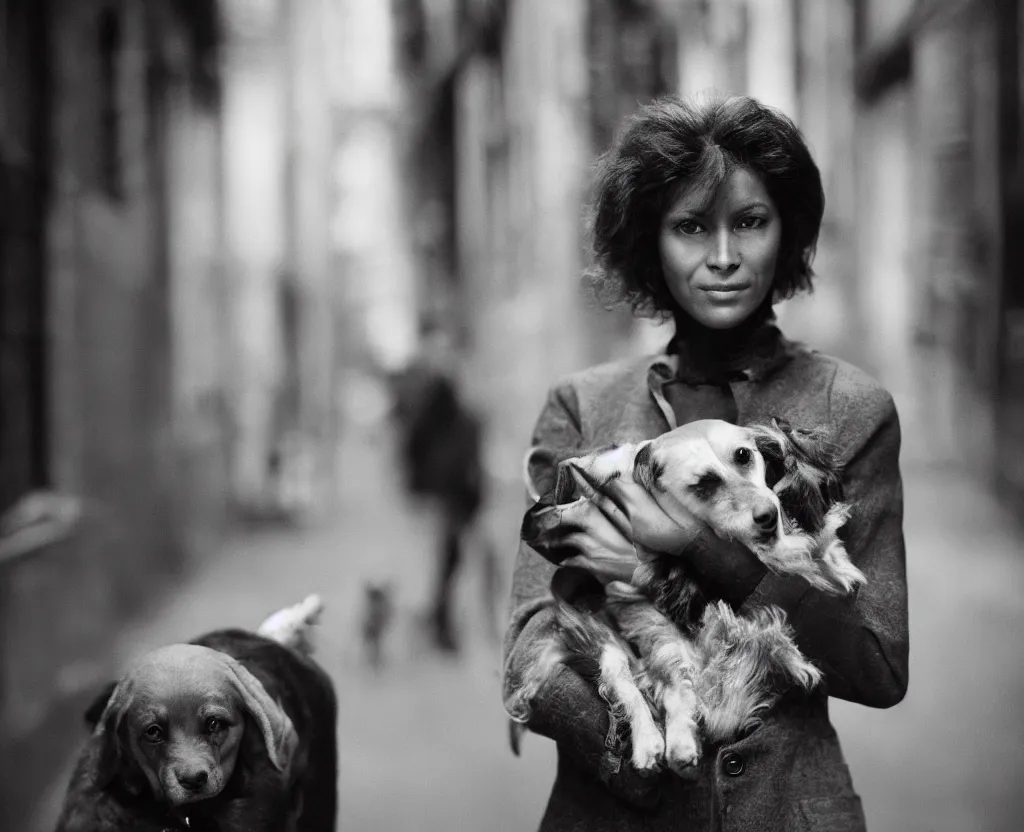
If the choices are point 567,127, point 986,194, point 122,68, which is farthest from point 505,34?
point 986,194

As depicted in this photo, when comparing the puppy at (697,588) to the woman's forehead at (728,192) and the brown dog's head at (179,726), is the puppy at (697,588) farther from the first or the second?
the brown dog's head at (179,726)

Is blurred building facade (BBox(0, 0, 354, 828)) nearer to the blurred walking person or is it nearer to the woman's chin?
the blurred walking person

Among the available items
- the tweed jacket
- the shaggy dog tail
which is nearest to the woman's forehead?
the tweed jacket

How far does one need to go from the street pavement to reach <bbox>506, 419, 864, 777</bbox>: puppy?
1451 mm

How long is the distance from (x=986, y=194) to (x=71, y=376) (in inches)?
176

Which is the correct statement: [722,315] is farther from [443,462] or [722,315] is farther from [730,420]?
[443,462]

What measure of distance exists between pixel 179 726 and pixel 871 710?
3676mm

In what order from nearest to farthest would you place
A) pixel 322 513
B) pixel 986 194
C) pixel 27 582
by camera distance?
pixel 27 582
pixel 986 194
pixel 322 513

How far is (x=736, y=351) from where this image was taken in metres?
1.83

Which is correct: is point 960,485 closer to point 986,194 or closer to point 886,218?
point 986,194

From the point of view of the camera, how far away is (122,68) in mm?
6949

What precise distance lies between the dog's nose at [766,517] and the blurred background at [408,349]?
77 cm

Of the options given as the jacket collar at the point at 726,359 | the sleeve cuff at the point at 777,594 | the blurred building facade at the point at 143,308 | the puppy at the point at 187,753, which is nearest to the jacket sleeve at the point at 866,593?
the sleeve cuff at the point at 777,594

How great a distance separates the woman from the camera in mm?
1616
